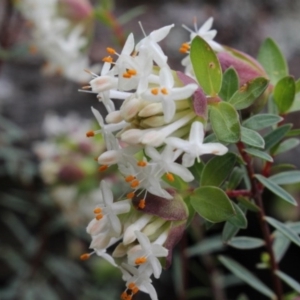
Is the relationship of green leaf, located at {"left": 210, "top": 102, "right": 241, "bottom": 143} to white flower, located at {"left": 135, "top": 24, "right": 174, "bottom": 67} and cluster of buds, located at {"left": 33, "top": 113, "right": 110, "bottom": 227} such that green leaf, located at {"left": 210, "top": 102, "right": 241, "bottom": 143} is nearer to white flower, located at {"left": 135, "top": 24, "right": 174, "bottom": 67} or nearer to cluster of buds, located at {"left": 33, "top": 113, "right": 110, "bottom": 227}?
white flower, located at {"left": 135, "top": 24, "right": 174, "bottom": 67}

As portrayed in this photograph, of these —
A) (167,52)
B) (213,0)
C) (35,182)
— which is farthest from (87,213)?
(213,0)

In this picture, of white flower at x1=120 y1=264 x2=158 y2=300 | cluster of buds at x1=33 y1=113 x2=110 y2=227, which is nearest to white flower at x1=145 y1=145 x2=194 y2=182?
white flower at x1=120 y1=264 x2=158 y2=300

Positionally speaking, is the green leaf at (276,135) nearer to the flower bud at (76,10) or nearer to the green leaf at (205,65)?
the green leaf at (205,65)

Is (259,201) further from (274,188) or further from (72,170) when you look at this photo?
(72,170)

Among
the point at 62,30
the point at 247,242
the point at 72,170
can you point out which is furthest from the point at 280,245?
the point at 62,30

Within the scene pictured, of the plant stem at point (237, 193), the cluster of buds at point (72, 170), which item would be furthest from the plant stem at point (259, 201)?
the cluster of buds at point (72, 170)

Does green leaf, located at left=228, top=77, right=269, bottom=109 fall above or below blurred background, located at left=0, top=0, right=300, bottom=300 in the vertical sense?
above
